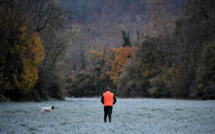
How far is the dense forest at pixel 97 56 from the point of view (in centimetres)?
2523

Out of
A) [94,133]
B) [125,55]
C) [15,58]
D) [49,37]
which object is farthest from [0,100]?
[125,55]

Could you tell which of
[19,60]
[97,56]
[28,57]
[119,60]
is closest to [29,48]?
[28,57]

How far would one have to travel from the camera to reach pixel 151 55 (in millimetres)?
52812

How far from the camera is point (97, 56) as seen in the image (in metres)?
70.2

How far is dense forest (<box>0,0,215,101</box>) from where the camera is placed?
25.2 meters

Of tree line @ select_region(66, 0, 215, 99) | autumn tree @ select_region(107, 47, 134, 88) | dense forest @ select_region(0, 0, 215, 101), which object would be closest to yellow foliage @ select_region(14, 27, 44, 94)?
dense forest @ select_region(0, 0, 215, 101)

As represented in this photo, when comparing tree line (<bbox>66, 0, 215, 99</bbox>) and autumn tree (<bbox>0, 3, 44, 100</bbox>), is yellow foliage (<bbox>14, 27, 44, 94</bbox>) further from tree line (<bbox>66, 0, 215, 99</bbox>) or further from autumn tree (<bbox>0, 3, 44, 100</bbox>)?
tree line (<bbox>66, 0, 215, 99</bbox>)

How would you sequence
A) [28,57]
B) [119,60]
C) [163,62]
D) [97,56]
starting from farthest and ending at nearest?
[97,56] → [119,60] → [163,62] → [28,57]

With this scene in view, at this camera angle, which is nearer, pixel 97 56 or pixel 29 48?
pixel 29 48

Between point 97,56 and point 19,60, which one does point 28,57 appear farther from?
point 97,56

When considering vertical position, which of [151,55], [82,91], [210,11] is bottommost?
[82,91]

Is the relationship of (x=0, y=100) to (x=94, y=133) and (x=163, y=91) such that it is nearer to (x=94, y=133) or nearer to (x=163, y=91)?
(x=94, y=133)

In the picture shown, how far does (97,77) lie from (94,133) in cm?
6079

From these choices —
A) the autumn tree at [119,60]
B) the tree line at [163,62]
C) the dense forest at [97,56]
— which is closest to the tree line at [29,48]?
the dense forest at [97,56]
